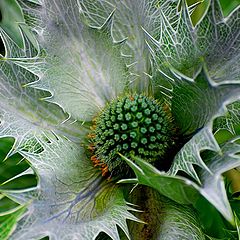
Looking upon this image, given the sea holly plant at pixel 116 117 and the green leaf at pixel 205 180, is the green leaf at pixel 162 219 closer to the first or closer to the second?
the sea holly plant at pixel 116 117

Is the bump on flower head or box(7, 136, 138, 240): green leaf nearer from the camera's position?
box(7, 136, 138, 240): green leaf

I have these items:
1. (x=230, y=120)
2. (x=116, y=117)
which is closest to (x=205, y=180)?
(x=230, y=120)

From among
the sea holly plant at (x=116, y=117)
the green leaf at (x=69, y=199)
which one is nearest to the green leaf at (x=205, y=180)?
the sea holly plant at (x=116, y=117)

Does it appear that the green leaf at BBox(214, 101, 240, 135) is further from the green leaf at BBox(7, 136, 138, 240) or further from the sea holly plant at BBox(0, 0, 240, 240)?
the green leaf at BBox(7, 136, 138, 240)

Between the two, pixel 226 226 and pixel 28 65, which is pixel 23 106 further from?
pixel 226 226

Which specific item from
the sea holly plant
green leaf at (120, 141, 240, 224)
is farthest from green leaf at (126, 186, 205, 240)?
green leaf at (120, 141, 240, 224)

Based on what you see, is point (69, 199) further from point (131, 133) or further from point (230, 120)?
point (230, 120)

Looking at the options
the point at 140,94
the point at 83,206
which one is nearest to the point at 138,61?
the point at 140,94
